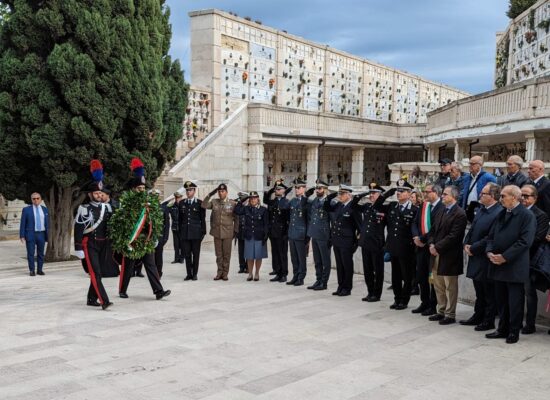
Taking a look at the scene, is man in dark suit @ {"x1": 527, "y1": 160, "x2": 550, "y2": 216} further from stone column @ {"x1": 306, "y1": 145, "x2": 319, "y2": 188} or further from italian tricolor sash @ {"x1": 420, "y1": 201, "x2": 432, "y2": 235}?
stone column @ {"x1": 306, "y1": 145, "x2": 319, "y2": 188}

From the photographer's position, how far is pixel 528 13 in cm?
1953

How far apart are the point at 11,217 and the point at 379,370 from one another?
14792 mm

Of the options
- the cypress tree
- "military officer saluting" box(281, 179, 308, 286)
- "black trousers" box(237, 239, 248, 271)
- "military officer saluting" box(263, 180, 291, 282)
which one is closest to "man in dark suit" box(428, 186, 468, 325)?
"military officer saluting" box(281, 179, 308, 286)

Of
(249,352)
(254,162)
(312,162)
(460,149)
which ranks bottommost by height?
(249,352)

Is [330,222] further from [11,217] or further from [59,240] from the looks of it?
[11,217]

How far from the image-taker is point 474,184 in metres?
7.54

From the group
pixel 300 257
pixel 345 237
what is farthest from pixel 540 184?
pixel 300 257

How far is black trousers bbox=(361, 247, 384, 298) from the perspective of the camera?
7.43m

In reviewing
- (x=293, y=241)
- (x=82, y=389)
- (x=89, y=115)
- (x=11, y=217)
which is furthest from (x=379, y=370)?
(x=11, y=217)

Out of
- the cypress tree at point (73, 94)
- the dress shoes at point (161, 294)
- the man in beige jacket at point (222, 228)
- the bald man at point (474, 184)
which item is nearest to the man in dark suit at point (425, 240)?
the bald man at point (474, 184)

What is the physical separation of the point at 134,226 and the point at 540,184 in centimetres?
493

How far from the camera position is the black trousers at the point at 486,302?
19.9 ft

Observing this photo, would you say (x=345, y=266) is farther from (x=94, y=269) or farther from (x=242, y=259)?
(x=94, y=269)

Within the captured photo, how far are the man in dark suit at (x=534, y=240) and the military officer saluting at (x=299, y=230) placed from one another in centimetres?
372
